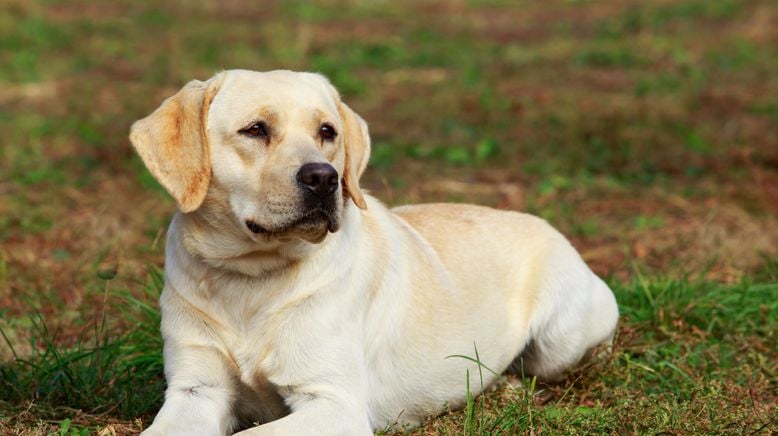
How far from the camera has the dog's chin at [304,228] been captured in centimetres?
350

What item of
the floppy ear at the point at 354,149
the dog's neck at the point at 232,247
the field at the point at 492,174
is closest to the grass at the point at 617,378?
the field at the point at 492,174

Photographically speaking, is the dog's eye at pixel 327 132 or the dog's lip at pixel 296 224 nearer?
the dog's lip at pixel 296 224

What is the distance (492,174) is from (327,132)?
186 inches

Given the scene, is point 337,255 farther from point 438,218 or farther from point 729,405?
point 729,405

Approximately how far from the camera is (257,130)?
12.0 ft

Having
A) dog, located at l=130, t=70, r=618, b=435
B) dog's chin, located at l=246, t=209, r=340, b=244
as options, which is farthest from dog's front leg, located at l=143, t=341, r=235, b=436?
dog's chin, located at l=246, t=209, r=340, b=244

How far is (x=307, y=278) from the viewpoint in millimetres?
3748

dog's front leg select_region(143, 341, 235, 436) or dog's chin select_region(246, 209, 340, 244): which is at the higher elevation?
dog's chin select_region(246, 209, 340, 244)

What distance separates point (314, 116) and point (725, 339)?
240cm

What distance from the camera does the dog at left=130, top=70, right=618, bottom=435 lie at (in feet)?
11.7

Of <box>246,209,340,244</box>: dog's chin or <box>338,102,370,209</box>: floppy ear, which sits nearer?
<box>246,209,340,244</box>: dog's chin

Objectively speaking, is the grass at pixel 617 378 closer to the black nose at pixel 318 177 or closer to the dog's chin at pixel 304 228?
the dog's chin at pixel 304 228

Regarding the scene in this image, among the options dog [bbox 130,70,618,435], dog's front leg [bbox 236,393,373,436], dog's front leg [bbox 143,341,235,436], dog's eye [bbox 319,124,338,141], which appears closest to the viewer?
dog's front leg [bbox 236,393,373,436]

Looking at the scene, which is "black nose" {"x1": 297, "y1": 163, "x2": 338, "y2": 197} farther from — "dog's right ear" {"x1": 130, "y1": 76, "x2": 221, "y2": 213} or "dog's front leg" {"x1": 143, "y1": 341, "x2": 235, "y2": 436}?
"dog's front leg" {"x1": 143, "y1": 341, "x2": 235, "y2": 436}
